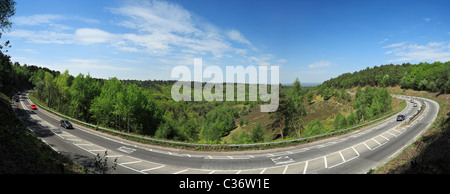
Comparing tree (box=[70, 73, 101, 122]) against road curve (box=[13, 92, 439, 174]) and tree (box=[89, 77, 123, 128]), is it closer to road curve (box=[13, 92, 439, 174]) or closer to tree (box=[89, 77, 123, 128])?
tree (box=[89, 77, 123, 128])

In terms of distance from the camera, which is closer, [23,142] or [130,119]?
[23,142]

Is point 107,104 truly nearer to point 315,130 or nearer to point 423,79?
point 315,130

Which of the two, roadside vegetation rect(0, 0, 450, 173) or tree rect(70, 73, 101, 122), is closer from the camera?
roadside vegetation rect(0, 0, 450, 173)

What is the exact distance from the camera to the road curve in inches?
619

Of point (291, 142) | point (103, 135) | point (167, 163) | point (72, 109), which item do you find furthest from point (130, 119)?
point (291, 142)

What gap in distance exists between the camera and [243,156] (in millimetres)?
19672

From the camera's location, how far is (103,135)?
27.6 metres

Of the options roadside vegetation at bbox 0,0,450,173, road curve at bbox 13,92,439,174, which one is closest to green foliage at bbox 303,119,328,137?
roadside vegetation at bbox 0,0,450,173

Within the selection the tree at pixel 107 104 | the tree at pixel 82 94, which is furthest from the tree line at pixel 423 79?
the tree at pixel 82 94

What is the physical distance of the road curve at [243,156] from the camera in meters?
15.7

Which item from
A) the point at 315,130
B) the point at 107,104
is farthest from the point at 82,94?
the point at 315,130

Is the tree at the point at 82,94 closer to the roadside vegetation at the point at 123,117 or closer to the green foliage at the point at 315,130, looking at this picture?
the roadside vegetation at the point at 123,117
